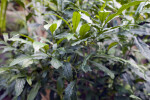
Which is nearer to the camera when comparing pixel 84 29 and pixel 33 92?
pixel 84 29

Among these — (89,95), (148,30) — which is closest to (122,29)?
(148,30)

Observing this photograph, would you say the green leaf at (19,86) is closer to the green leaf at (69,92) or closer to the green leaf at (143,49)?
the green leaf at (69,92)

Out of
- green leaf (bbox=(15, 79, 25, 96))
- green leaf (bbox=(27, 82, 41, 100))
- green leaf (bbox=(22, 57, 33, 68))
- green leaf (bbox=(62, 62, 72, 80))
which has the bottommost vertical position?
green leaf (bbox=(27, 82, 41, 100))

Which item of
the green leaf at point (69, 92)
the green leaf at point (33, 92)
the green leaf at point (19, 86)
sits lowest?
the green leaf at point (33, 92)

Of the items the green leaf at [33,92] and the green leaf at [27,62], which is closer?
the green leaf at [27,62]

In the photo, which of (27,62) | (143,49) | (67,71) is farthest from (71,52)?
(143,49)

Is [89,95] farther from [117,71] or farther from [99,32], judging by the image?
[99,32]

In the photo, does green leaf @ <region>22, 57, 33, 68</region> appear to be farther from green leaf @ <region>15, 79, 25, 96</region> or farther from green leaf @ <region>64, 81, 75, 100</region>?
green leaf @ <region>64, 81, 75, 100</region>

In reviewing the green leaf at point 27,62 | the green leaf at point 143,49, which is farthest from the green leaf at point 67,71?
the green leaf at point 143,49

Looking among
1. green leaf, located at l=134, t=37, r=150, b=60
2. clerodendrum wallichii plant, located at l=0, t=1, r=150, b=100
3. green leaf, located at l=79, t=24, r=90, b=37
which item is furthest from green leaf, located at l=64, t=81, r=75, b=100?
green leaf, located at l=134, t=37, r=150, b=60

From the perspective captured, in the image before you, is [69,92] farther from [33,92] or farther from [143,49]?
[143,49]

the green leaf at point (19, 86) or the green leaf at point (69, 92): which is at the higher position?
the green leaf at point (19, 86)

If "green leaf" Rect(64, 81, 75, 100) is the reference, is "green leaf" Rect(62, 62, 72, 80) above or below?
above

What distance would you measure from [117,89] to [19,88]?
65cm
